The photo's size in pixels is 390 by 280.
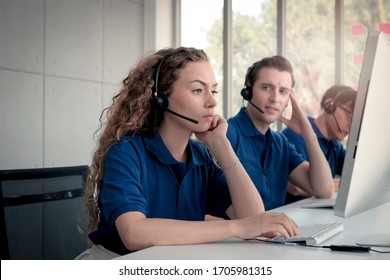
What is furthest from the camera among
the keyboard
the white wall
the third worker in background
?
the white wall

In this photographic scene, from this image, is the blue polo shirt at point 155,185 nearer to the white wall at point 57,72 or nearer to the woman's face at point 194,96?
the woman's face at point 194,96

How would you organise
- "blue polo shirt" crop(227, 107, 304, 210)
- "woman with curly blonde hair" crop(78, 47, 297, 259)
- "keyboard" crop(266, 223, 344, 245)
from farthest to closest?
"blue polo shirt" crop(227, 107, 304, 210), "woman with curly blonde hair" crop(78, 47, 297, 259), "keyboard" crop(266, 223, 344, 245)

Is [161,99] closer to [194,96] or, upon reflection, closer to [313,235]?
[194,96]

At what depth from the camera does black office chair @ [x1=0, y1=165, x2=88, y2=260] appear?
152cm

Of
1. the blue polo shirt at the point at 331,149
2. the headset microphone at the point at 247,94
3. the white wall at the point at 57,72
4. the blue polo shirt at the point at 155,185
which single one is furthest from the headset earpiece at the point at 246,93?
the white wall at the point at 57,72

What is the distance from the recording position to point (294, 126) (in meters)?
2.67

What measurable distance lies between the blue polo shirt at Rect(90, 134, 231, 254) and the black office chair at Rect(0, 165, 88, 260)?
0.19m

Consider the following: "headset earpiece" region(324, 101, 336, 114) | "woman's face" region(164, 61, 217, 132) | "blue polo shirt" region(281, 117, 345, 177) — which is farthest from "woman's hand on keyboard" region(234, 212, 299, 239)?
"headset earpiece" region(324, 101, 336, 114)

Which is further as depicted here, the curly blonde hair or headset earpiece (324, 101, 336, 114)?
headset earpiece (324, 101, 336, 114)

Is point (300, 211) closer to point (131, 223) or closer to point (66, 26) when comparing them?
point (131, 223)

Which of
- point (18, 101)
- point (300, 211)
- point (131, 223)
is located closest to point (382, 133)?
point (131, 223)

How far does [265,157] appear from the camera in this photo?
8.16 ft

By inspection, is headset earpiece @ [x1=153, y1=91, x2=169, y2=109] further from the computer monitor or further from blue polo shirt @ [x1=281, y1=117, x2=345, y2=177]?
blue polo shirt @ [x1=281, y1=117, x2=345, y2=177]
